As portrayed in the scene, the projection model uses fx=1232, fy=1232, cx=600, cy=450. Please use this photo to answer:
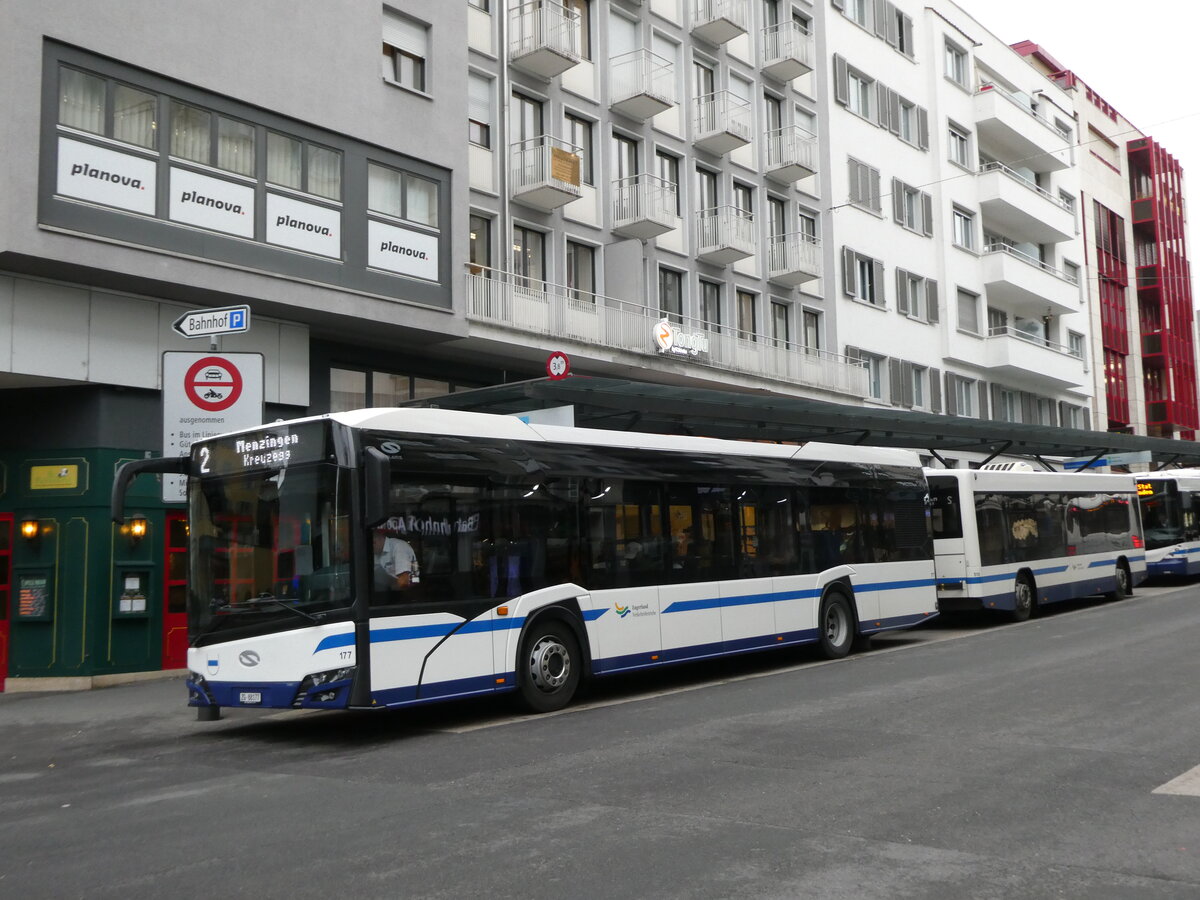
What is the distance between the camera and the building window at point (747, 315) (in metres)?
31.4

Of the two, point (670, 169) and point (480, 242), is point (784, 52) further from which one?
point (480, 242)

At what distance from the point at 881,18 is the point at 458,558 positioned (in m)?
33.5

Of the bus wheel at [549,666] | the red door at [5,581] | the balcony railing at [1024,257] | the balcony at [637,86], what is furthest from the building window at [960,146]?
the bus wheel at [549,666]

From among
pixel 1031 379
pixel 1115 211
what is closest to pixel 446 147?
pixel 1031 379

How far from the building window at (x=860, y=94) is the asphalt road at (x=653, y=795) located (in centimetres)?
2696

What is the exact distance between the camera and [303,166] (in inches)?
750

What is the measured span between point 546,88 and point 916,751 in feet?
64.2

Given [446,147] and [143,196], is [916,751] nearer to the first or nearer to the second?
[143,196]

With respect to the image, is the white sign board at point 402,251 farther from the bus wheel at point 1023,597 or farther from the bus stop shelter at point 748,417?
the bus wheel at point 1023,597

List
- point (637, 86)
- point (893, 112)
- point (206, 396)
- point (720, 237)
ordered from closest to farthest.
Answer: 1. point (206, 396)
2. point (637, 86)
3. point (720, 237)
4. point (893, 112)

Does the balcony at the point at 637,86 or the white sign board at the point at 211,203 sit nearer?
the white sign board at the point at 211,203

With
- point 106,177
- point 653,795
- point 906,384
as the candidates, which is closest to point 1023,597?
point 653,795

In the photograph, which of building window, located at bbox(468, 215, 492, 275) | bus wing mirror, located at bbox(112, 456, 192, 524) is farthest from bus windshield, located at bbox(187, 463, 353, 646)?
building window, located at bbox(468, 215, 492, 275)

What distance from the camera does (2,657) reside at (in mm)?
17312
